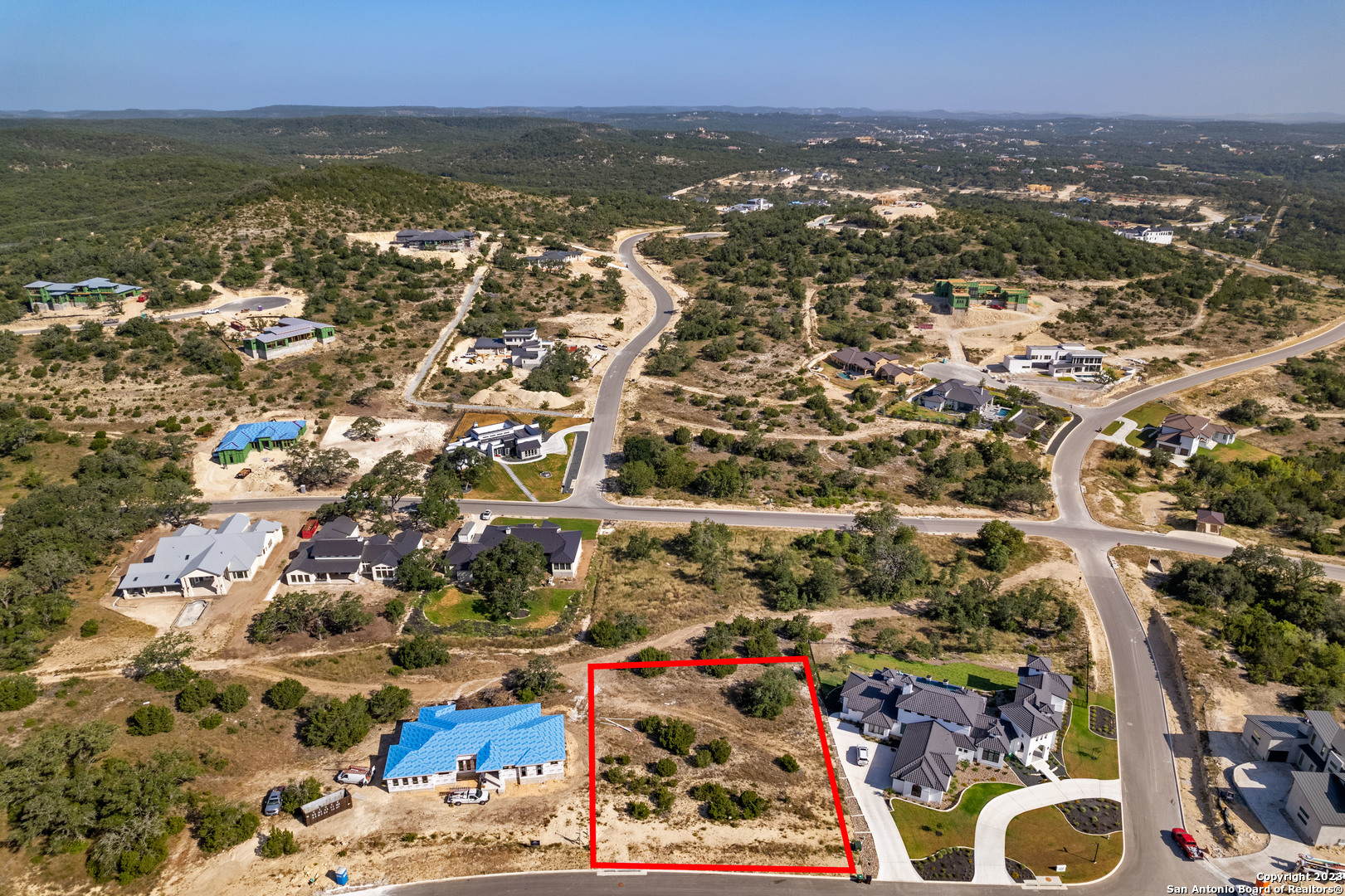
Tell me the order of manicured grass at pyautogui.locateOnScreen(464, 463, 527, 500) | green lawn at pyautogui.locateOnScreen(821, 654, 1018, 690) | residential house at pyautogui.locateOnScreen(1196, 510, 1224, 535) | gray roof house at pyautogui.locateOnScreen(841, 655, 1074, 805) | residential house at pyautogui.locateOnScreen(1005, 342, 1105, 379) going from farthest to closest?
residential house at pyautogui.locateOnScreen(1005, 342, 1105, 379) → manicured grass at pyautogui.locateOnScreen(464, 463, 527, 500) → residential house at pyautogui.locateOnScreen(1196, 510, 1224, 535) → green lawn at pyautogui.locateOnScreen(821, 654, 1018, 690) → gray roof house at pyautogui.locateOnScreen(841, 655, 1074, 805)

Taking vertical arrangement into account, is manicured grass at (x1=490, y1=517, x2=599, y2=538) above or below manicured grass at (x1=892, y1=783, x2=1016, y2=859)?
above

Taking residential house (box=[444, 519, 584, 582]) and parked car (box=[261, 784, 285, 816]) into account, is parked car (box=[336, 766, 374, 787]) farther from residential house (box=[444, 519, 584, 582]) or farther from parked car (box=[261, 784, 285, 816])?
residential house (box=[444, 519, 584, 582])

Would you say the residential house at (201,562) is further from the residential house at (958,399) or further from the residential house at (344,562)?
the residential house at (958,399)

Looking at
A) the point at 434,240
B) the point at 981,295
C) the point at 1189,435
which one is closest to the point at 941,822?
the point at 1189,435

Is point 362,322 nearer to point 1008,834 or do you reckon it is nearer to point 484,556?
point 484,556

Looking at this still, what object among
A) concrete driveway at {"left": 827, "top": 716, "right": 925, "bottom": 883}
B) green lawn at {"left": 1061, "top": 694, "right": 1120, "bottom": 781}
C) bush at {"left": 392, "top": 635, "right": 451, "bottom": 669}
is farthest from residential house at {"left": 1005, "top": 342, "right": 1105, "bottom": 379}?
bush at {"left": 392, "top": 635, "right": 451, "bottom": 669}

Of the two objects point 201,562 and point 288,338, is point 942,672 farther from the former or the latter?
point 288,338
